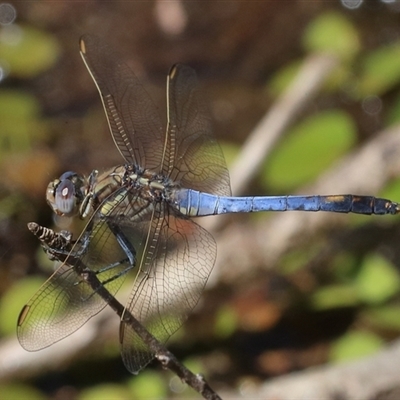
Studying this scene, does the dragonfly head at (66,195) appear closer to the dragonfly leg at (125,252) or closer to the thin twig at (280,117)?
the dragonfly leg at (125,252)

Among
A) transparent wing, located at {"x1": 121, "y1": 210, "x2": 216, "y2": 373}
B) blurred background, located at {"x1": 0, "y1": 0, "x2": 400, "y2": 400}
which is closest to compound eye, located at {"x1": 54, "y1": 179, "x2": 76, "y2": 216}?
transparent wing, located at {"x1": 121, "y1": 210, "x2": 216, "y2": 373}

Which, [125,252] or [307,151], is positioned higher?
[125,252]

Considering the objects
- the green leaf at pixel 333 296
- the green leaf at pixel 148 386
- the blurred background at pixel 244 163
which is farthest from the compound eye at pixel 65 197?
the green leaf at pixel 333 296

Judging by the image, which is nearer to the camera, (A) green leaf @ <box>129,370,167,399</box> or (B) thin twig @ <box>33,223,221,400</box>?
(B) thin twig @ <box>33,223,221,400</box>

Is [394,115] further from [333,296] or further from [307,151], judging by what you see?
[333,296]

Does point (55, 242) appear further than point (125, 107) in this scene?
No

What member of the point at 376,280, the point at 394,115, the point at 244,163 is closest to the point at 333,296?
the point at 376,280

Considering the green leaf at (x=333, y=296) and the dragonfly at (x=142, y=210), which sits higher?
the dragonfly at (x=142, y=210)

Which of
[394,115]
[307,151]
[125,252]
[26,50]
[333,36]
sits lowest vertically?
[394,115]

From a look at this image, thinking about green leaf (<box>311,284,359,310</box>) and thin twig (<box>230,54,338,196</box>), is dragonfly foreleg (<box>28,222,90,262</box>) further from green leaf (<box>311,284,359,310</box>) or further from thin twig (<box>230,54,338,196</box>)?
green leaf (<box>311,284,359,310</box>)
